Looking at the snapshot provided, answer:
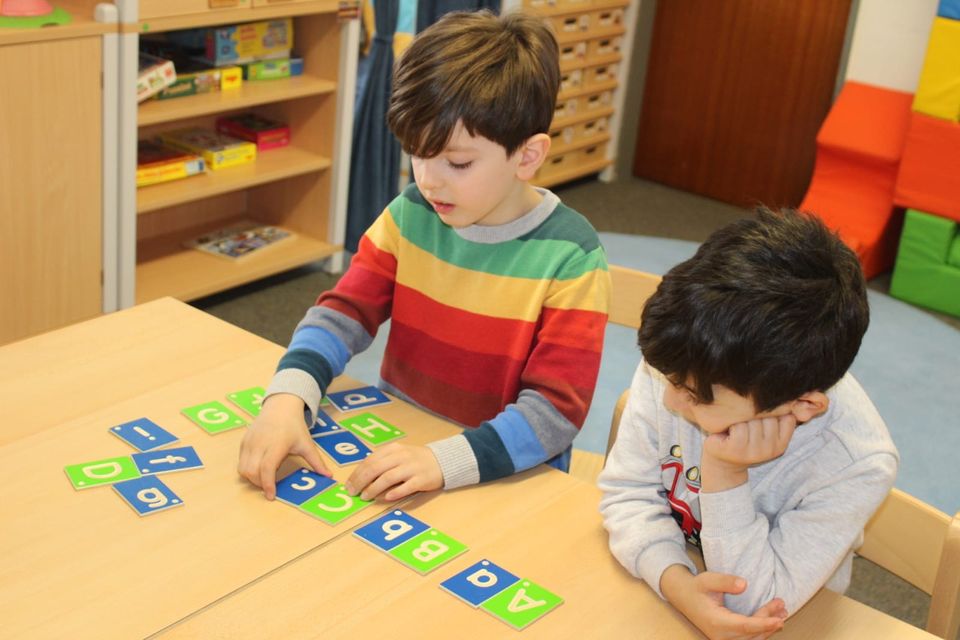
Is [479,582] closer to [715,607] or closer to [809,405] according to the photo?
[715,607]

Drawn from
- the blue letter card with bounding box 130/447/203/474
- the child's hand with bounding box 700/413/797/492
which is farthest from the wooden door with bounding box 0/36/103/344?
the child's hand with bounding box 700/413/797/492

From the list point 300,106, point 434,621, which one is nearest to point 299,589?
point 434,621

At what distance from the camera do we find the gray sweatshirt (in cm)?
117

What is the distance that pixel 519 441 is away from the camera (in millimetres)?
1397

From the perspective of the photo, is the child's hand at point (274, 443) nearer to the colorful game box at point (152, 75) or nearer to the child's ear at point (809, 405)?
the child's ear at point (809, 405)

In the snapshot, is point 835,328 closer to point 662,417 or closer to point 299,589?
point 662,417

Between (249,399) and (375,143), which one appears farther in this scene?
(375,143)

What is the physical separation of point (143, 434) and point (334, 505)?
0.89 feet

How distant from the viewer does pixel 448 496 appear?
1.34 m

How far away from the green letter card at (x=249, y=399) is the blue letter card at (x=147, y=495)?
19cm

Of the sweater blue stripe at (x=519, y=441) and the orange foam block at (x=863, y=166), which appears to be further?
the orange foam block at (x=863, y=166)

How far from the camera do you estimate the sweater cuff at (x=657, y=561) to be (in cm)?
118

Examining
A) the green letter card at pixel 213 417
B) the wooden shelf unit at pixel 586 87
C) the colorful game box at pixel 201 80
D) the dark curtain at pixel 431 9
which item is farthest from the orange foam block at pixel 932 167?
the green letter card at pixel 213 417

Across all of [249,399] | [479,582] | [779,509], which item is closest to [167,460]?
[249,399]
